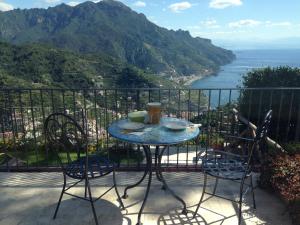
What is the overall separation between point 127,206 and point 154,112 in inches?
38.5

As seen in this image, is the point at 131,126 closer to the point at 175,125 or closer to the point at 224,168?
the point at 175,125

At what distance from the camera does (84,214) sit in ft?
9.29

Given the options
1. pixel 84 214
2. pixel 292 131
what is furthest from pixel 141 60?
pixel 84 214

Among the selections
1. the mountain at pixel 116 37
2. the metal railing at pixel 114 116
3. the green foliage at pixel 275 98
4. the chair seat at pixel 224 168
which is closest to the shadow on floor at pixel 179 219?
the chair seat at pixel 224 168

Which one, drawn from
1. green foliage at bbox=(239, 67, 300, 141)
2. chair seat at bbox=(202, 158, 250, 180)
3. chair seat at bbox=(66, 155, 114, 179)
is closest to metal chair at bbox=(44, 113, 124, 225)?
chair seat at bbox=(66, 155, 114, 179)

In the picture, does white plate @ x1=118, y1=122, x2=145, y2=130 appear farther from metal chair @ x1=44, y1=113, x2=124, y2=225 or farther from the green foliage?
the green foliage

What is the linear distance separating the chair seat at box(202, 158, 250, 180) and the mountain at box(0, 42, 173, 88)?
3426 centimetres

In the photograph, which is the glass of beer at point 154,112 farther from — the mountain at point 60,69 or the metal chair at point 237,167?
the mountain at point 60,69

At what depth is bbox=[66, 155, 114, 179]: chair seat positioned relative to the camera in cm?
258

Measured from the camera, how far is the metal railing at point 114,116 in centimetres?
384

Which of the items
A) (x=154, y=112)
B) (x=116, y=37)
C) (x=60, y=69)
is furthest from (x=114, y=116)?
(x=116, y=37)

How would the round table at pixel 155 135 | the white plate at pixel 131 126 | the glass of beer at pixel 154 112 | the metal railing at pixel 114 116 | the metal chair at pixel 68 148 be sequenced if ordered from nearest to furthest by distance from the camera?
1. the round table at pixel 155 135
2. the metal chair at pixel 68 148
3. the white plate at pixel 131 126
4. the glass of beer at pixel 154 112
5. the metal railing at pixel 114 116

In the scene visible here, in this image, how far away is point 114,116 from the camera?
6.74 m

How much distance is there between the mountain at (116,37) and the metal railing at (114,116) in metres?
67.6
